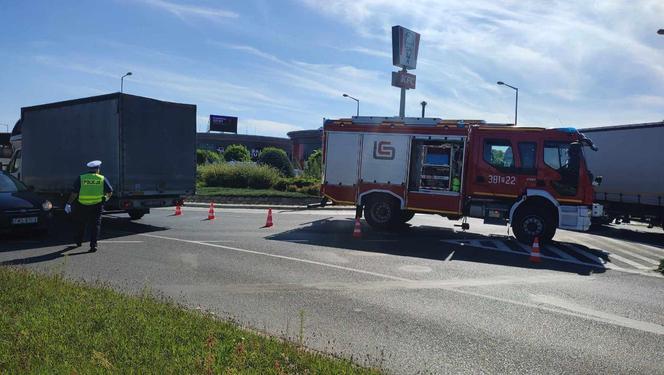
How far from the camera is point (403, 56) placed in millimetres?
40938

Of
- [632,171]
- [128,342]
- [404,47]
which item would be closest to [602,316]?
[128,342]

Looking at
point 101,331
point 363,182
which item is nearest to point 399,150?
point 363,182

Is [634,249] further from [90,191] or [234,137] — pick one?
[234,137]

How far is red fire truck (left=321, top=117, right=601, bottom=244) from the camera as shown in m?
12.4

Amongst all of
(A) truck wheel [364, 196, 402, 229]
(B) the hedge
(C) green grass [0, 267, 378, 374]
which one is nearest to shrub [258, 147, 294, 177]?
(B) the hedge

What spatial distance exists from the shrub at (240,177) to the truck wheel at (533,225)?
16.9 meters

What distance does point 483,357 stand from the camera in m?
4.91

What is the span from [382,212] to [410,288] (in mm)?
6657

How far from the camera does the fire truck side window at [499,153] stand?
42.4 ft

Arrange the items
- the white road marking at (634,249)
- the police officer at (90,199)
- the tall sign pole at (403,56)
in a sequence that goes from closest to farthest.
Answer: the police officer at (90,199) → the white road marking at (634,249) → the tall sign pole at (403,56)

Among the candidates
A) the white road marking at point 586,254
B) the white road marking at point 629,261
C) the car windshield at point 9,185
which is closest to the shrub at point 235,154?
the car windshield at point 9,185

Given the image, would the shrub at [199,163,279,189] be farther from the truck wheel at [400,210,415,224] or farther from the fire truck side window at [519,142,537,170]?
the fire truck side window at [519,142,537,170]

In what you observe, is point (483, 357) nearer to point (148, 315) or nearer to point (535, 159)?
point (148, 315)

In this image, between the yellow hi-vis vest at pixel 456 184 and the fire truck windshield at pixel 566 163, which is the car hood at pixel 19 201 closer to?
the yellow hi-vis vest at pixel 456 184
